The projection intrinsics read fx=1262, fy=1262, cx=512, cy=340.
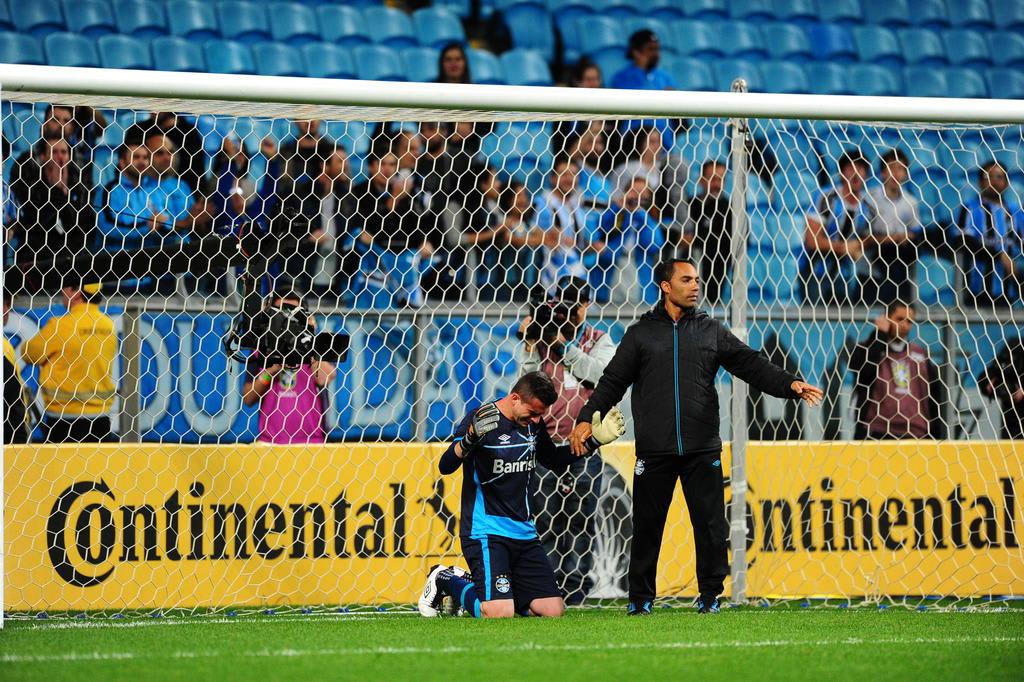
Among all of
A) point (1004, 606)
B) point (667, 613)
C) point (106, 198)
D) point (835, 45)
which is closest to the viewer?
point (667, 613)

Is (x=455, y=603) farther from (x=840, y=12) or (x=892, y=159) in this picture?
(x=840, y=12)

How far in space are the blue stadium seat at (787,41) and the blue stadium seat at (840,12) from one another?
37 centimetres

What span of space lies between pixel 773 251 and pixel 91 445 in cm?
443

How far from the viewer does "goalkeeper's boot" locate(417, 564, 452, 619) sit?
19.0ft

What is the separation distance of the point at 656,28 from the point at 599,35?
62cm

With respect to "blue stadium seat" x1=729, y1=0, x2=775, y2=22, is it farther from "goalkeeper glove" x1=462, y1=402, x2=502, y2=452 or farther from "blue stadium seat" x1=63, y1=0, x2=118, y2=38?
"goalkeeper glove" x1=462, y1=402, x2=502, y2=452

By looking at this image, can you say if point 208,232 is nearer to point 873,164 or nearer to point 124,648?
point 124,648

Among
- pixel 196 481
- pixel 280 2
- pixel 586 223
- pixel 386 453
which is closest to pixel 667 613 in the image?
pixel 386 453

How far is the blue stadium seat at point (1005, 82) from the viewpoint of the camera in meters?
11.2

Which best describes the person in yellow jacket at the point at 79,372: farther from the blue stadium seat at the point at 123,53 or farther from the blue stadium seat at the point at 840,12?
the blue stadium seat at the point at 840,12

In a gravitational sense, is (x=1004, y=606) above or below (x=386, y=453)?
below

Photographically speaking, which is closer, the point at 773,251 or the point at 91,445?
the point at 91,445

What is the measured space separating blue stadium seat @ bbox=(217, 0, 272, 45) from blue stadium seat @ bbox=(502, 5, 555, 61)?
2.07 m

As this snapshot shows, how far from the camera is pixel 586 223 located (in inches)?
313
